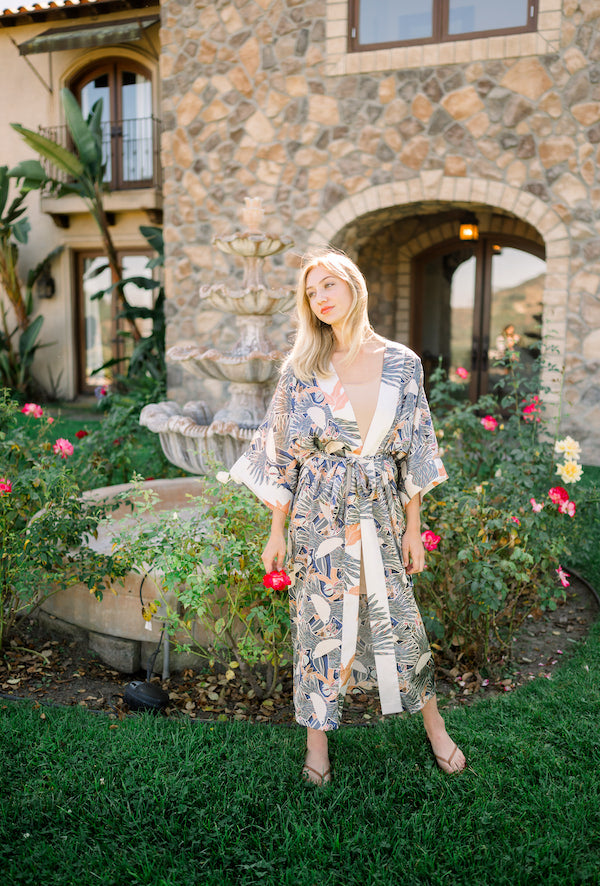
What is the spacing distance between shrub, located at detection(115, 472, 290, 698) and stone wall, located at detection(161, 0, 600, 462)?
499 centimetres

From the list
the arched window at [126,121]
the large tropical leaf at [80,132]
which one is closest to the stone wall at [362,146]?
the large tropical leaf at [80,132]

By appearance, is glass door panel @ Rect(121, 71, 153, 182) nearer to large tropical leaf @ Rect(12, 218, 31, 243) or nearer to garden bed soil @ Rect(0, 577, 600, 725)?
large tropical leaf @ Rect(12, 218, 31, 243)

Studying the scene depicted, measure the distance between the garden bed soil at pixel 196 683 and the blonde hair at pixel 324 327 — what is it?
1.37 m

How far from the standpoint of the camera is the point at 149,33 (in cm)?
1086

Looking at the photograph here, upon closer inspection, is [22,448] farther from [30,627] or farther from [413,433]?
[413,433]

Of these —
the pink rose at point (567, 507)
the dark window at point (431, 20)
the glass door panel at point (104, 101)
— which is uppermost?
the glass door panel at point (104, 101)

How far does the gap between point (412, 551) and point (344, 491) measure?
316 millimetres

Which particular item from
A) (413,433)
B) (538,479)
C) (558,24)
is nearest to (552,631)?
(538,479)

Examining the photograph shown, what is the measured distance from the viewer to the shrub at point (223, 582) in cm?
270

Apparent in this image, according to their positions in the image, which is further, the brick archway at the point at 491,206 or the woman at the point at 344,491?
the brick archway at the point at 491,206

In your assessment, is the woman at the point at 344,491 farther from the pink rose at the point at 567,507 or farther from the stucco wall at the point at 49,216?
the stucco wall at the point at 49,216

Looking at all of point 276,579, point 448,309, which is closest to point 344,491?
point 276,579

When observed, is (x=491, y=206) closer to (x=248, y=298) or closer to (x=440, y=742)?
(x=248, y=298)

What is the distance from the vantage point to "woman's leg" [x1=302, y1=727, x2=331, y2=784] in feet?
7.45
